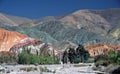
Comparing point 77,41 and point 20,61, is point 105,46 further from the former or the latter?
point 77,41

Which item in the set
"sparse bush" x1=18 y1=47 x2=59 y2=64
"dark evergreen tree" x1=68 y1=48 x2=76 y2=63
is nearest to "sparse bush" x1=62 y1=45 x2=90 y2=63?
"dark evergreen tree" x1=68 y1=48 x2=76 y2=63

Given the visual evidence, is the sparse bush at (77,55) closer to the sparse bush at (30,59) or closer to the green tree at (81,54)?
the green tree at (81,54)

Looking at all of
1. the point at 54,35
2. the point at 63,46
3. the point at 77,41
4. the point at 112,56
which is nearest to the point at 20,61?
the point at 112,56

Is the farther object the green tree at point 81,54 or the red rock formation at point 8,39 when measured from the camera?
the red rock formation at point 8,39

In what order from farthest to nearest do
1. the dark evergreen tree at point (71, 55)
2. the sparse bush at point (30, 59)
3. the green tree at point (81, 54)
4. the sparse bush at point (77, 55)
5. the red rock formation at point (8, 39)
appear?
the red rock formation at point (8, 39) < the green tree at point (81, 54) < the sparse bush at point (77, 55) < the dark evergreen tree at point (71, 55) < the sparse bush at point (30, 59)

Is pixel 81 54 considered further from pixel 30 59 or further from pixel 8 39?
pixel 8 39

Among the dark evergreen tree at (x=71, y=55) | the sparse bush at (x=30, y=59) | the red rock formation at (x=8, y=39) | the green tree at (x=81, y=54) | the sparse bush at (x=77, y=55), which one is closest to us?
the sparse bush at (x=30, y=59)

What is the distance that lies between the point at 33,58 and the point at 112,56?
23.1m

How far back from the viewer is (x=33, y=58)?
221 feet

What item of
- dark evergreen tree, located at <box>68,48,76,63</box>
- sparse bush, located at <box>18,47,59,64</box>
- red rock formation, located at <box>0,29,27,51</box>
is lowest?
sparse bush, located at <box>18,47,59,64</box>

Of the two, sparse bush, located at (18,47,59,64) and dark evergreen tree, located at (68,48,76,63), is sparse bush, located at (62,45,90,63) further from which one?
sparse bush, located at (18,47,59,64)

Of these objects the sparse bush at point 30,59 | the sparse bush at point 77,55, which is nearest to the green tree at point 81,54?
the sparse bush at point 77,55

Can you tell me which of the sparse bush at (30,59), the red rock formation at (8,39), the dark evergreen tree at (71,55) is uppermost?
the red rock formation at (8,39)

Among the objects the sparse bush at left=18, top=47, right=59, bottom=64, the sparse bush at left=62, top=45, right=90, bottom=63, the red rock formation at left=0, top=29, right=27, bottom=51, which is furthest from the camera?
the red rock formation at left=0, top=29, right=27, bottom=51
